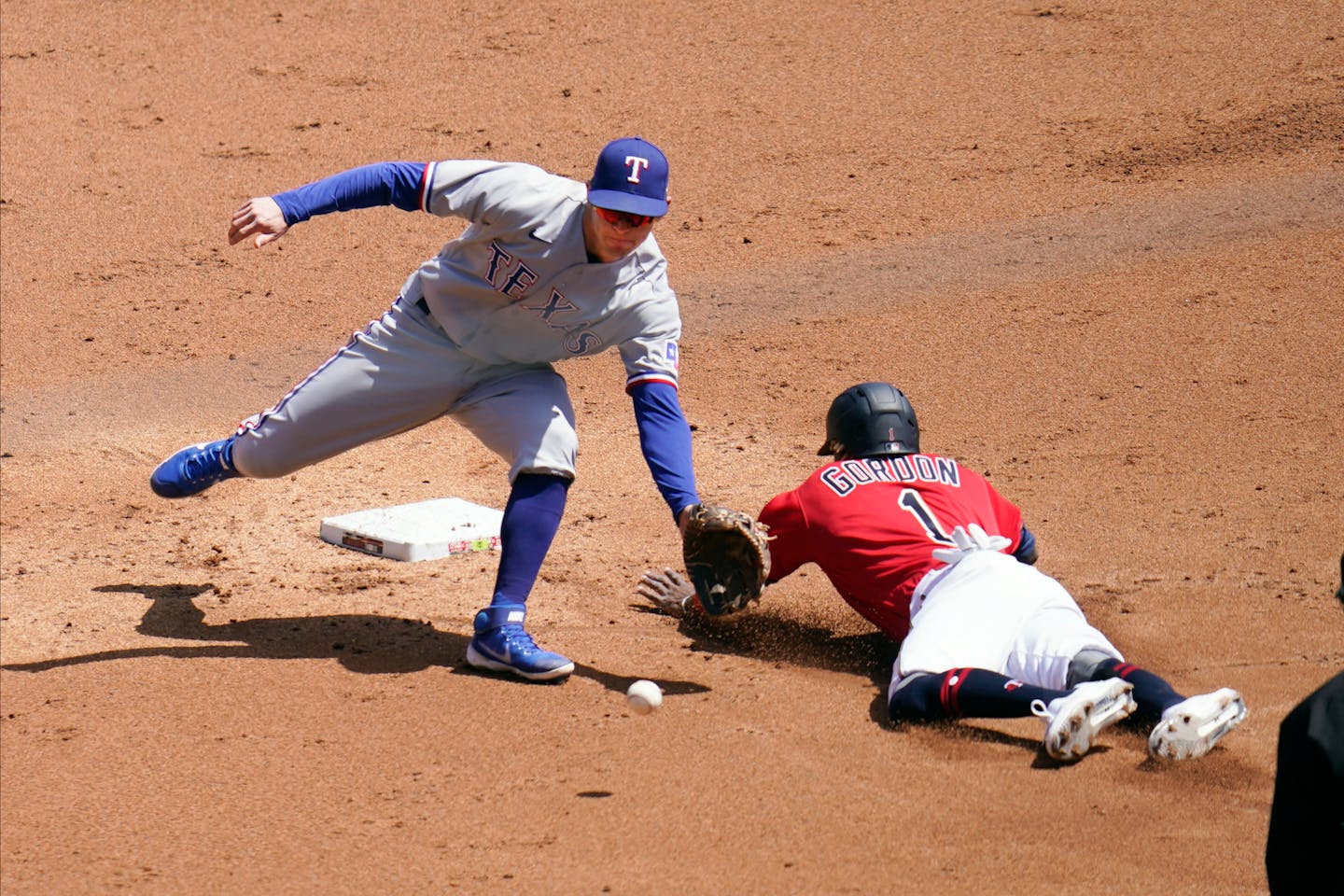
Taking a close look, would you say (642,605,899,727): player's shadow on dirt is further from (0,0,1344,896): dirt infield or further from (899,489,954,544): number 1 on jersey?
(899,489,954,544): number 1 on jersey

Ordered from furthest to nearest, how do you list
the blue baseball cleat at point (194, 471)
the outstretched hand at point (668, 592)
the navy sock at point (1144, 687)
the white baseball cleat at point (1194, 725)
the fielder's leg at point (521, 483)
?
the outstretched hand at point (668, 592) < the blue baseball cleat at point (194, 471) < the fielder's leg at point (521, 483) < the navy sock at point (1144, 687) < the white baseball cleat at point (1194, 725)

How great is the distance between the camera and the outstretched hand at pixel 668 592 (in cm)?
545

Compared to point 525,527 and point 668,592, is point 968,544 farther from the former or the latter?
point 525,527

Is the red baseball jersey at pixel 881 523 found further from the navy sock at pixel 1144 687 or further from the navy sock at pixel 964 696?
the navy sock at pixel 1144 687

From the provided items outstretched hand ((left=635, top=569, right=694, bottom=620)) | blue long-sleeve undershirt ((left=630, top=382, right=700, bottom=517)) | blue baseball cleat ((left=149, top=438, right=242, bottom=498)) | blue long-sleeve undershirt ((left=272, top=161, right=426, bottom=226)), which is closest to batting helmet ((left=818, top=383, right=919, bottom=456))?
blue long-sleeve undershirt ((left=630, top=382, right=700, bottom=517))

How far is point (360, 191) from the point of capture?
189 inches

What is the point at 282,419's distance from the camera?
511 cm

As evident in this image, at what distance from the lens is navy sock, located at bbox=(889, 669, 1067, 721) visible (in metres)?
4.03

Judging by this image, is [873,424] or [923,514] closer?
[923,514]

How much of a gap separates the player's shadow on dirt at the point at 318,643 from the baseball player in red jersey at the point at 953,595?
0.62 m

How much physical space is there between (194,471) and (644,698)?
6.20 ft

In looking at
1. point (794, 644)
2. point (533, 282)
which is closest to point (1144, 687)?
point (794, 644)

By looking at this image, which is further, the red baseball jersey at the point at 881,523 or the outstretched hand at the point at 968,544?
the red baseball jersey at the point at 881,523

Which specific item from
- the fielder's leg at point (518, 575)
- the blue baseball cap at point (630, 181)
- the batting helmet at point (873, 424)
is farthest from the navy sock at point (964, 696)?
the blue baseball cap at point (630, 181)
